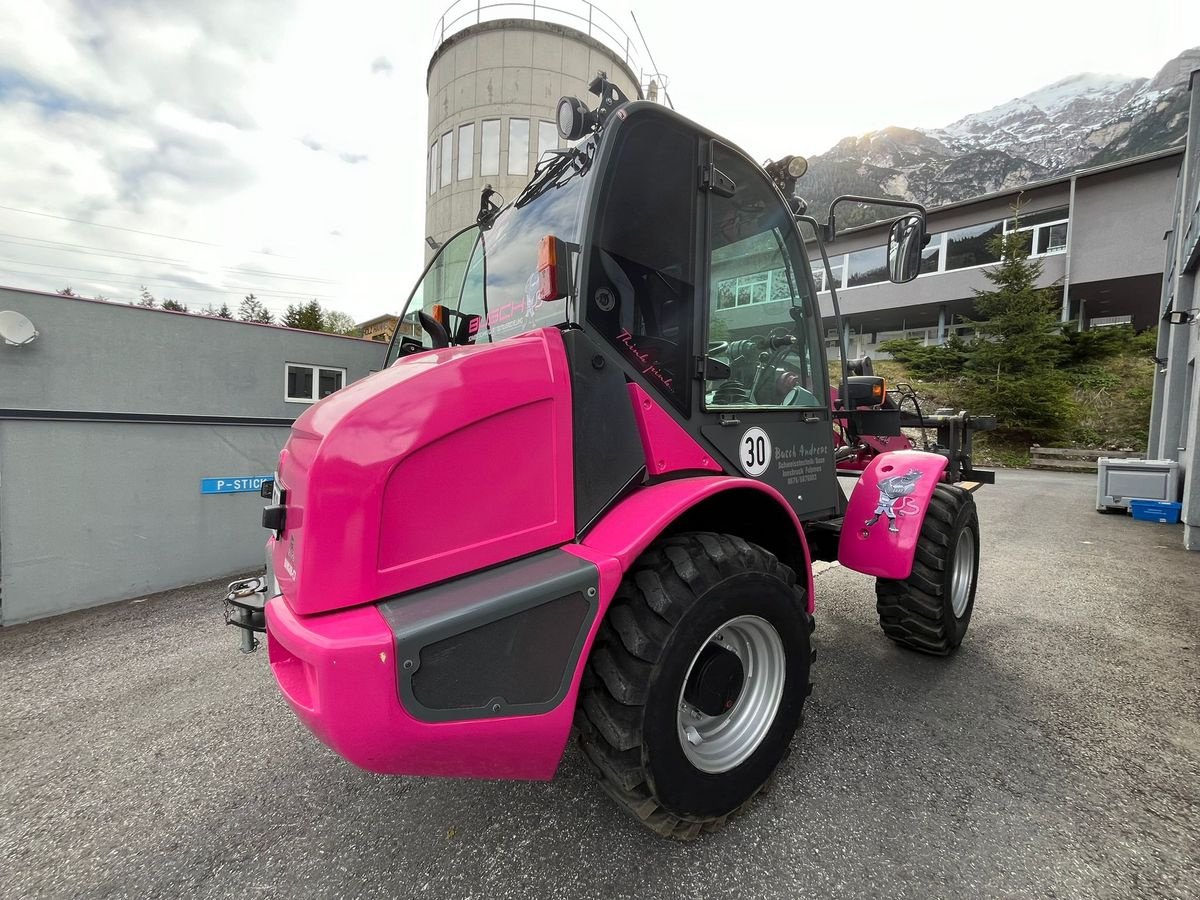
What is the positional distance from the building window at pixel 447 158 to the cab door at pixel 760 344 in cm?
1770

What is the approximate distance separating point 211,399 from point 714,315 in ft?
16.0

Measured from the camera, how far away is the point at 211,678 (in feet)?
10.4

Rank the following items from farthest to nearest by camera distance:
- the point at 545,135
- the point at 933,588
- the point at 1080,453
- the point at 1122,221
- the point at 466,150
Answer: the point at 545,135, the point at 466,150, the point at 1122,221, the point at 1080,453, the point at 933,588

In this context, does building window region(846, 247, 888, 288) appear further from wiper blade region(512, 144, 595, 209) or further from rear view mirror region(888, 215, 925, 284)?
wiper blade region(512, 144, 595, 209)

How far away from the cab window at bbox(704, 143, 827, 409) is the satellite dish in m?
5.04

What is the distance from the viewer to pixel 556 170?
6.98 ft

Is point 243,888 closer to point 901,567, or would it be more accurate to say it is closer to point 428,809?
point 428,809

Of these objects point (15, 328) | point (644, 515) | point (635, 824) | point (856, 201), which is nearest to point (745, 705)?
point (635, 824)

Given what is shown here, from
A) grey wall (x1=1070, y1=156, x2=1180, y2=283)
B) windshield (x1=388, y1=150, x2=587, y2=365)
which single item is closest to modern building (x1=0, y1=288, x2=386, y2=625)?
windshield (x1=388, y1=150, x2=587, y2=365)

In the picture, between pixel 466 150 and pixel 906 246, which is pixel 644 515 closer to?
pixel 906 246

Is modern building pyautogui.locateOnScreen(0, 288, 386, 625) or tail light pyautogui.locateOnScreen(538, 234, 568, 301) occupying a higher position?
tail light pyautogui.locateOnScreen(538, 234, 568, 301)

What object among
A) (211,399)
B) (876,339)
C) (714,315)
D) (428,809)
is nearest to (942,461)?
(714,315)

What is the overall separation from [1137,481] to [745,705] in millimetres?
9265

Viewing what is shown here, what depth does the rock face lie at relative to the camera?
6900 centimetres
